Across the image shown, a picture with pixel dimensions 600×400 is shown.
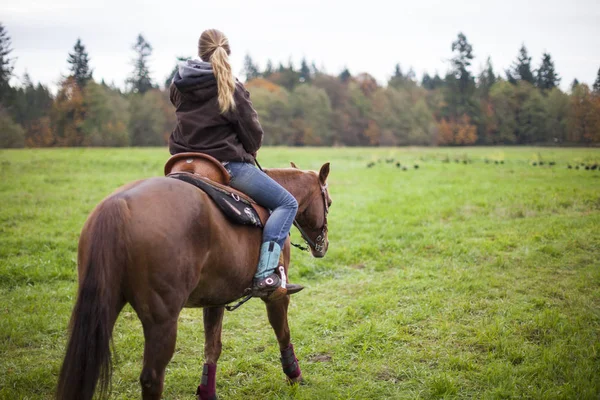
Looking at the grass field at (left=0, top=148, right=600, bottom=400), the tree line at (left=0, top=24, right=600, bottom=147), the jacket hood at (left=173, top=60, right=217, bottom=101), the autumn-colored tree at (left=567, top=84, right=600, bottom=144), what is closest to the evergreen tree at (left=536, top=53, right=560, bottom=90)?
the tree line at (left=0, top=24, right=600, bottom=147)

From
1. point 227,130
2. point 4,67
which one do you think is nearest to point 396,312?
point 227,130

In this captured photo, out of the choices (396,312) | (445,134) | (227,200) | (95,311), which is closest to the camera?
(95,311)

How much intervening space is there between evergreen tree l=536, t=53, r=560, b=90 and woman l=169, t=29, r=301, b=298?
4791cm

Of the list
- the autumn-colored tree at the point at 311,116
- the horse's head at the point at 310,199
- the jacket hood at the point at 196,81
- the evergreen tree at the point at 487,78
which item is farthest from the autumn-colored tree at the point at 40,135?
the evergreen tree at the point at 487,78

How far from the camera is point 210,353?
14.9 ft

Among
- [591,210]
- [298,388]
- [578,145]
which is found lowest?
[298,388]

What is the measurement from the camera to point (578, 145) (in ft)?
81.5

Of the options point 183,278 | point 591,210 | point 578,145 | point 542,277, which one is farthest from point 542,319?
point 578,145

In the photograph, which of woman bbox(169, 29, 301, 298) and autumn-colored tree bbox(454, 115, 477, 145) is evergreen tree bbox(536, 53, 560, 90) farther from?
woman bbox(169, 29, 301, 298)

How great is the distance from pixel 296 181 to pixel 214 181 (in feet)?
4.84

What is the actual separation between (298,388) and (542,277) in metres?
5.48

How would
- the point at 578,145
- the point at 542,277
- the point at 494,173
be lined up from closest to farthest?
the point at 542,277 < the point at 494,173 < the point at 578,145

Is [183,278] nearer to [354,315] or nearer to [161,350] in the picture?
[161,350]

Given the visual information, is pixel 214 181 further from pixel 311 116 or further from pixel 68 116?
pixel 311 116
